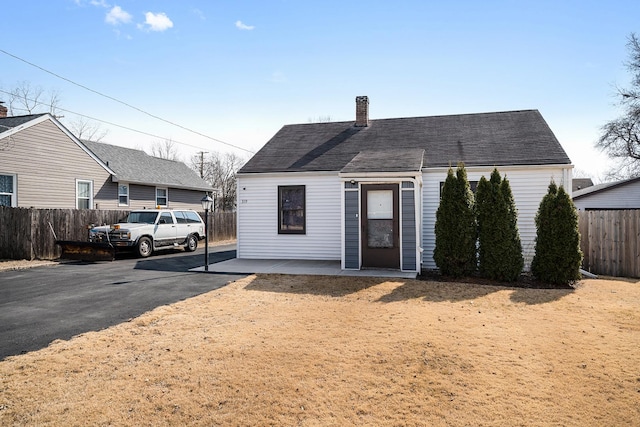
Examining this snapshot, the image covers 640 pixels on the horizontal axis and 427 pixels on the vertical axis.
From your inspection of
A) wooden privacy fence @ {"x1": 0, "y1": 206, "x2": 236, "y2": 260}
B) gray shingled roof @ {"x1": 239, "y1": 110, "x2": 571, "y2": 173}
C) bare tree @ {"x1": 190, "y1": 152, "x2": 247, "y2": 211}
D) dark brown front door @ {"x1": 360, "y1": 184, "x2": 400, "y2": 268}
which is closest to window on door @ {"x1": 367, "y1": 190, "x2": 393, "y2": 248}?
dark brown front door @ {"x1": 360, "y1": 184, "x2": 400, "y2": 268}

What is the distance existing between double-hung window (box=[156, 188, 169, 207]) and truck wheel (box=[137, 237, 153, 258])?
29.5ft

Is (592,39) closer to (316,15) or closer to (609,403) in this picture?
(316,15)

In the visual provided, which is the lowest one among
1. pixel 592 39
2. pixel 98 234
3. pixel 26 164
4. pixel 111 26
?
pixel 98 234

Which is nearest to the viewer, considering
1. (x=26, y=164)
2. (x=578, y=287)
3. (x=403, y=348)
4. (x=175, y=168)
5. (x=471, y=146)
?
(x=403, y=348)

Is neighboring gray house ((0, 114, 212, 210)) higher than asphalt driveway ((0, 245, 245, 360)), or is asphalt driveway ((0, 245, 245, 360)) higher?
neighboring gray house ((0, 114, 212, 210))

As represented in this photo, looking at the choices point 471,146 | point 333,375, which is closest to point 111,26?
point 471,146

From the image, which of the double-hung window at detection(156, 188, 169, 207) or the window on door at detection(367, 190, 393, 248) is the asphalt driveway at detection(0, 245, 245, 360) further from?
the double-hung window at detection(156, 188, 169, 207)

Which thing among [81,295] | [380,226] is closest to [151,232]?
[81,295]

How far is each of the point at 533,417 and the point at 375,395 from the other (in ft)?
4.37

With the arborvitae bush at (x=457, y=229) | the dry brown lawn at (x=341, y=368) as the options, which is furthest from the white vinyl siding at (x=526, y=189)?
the dry brown lawn at (x=341, y=368)

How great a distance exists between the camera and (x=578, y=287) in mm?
8945

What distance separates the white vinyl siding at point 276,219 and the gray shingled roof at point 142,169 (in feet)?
34.7

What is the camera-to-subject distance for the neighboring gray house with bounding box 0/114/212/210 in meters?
15.5

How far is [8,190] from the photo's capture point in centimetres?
1534
